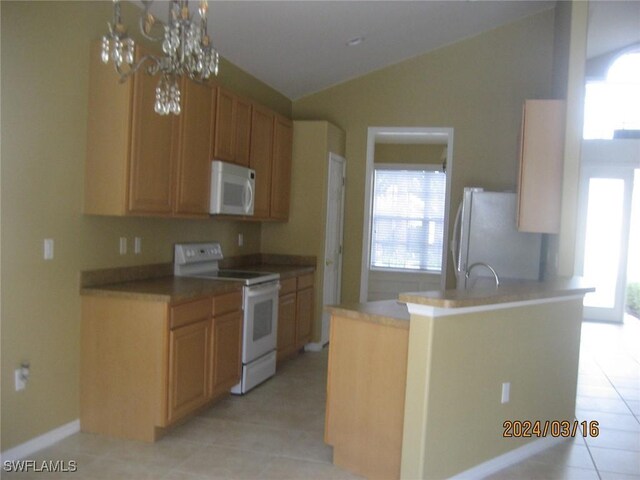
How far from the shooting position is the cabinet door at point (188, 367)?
3234 millimetres

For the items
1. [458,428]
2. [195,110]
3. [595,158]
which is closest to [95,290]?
[195,110]

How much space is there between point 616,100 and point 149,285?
6.67 m

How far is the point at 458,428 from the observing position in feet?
9.27

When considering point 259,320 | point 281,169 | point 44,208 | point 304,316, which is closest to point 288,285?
point 304,316

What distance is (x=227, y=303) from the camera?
3.86m

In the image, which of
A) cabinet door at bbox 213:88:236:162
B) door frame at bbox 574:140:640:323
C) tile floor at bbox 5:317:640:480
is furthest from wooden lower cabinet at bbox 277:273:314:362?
door frame at bbox 574:140:640:323

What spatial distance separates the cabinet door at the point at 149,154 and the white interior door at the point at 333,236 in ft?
7.91

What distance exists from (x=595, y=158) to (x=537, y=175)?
4.16 m

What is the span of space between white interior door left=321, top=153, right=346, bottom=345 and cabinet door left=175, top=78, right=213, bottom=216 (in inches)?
77.1

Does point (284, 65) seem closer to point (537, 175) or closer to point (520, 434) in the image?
point (537, 175)

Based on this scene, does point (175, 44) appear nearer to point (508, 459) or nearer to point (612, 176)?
point (508, 459)

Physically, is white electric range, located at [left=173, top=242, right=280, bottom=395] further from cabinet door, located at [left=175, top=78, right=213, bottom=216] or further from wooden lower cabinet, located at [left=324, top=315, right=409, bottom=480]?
wooden lower cabinet, located at [left=324, top=315, right=409, bottom=480]

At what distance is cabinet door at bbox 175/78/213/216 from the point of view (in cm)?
366
